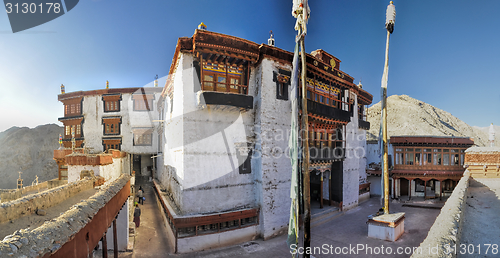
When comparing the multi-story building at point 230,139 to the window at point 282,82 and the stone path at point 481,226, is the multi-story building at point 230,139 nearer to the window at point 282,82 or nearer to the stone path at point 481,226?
the window at point 282,82

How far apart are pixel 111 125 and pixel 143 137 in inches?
174

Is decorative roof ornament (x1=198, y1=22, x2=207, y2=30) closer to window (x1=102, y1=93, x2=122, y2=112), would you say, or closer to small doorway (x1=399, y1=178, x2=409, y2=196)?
window (x1=102, y1=93, x2=122, y2=112)

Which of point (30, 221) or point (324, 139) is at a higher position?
point (324, 139)

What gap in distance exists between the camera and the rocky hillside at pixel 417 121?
7719 cm

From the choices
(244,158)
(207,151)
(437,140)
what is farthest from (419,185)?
(207,151)

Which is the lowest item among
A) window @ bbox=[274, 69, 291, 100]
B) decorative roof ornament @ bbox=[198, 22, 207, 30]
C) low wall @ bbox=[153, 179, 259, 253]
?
low wall @ bbox=[153, 179, 259, 253]

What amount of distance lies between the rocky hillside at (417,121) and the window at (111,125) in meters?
65.2

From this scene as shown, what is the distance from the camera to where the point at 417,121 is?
82.4m

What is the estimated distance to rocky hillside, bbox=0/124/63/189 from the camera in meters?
49.6

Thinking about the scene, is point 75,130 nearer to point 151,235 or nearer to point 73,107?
point 73,107

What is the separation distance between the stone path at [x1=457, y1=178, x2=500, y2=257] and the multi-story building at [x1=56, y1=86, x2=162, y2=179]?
30.2m

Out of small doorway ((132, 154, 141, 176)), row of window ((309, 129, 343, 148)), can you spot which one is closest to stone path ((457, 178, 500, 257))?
row of window ((309, 129, 343, 148))

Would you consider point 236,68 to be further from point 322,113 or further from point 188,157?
point 322,113

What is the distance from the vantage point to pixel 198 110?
12.9 m
